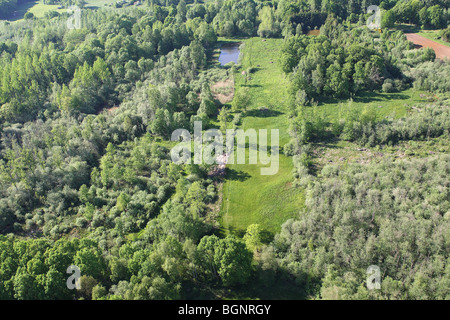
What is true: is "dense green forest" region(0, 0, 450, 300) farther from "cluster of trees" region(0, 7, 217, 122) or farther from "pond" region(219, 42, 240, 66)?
"pond" region(219, 42, 240, 66)

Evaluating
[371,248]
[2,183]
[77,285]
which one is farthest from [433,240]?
[2,183]

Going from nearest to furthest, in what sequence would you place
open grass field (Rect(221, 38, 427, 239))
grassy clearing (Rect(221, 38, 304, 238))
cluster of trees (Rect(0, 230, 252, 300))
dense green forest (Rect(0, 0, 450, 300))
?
cluster of trees (Rect(0, 230, 252, 300)), dense green forest (Rect(0, 0, 450, 300)), grassy clearing (Rect(221, 38, 304, 238)), open grass field (Rect(221, 38, 427, 239))

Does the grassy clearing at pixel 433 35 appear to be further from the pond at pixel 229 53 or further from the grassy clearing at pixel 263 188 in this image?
the pond at pixel 229 53

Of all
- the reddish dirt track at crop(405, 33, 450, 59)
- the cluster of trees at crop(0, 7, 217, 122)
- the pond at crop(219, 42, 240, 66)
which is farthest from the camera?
the pond at crop(219, 42, 240, 66)

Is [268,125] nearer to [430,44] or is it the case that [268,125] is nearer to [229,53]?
[229,53]

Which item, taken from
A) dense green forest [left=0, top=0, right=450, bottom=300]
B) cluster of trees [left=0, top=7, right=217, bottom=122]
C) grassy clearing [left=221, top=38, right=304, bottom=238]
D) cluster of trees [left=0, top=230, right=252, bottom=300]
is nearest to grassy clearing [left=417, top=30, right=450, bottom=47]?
dense green forest [left=0, top=0, right=450, bottom=300]
